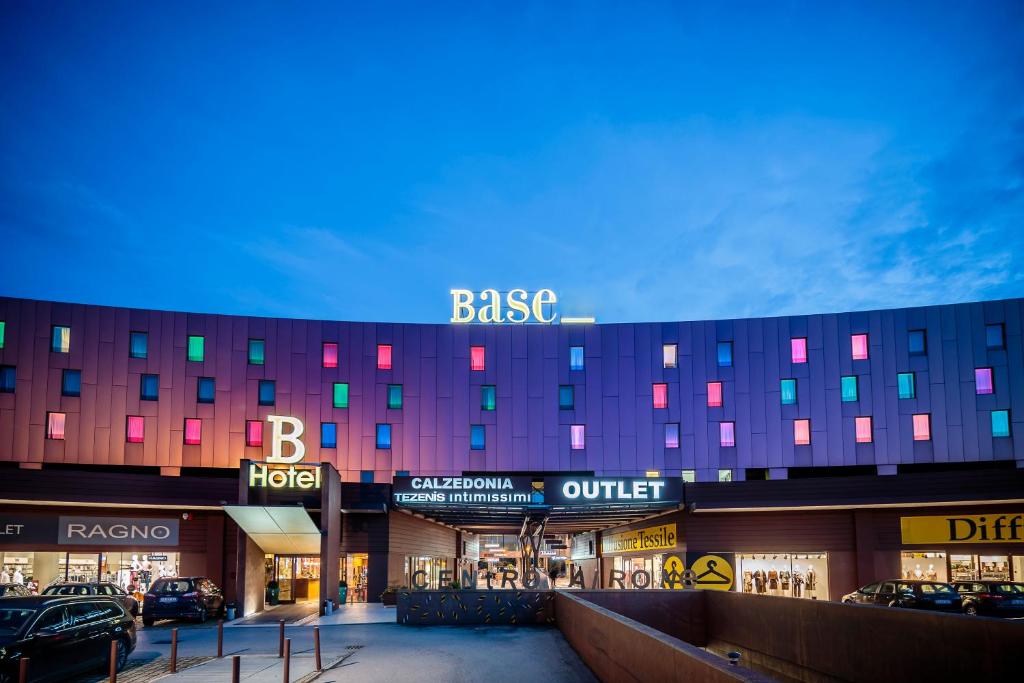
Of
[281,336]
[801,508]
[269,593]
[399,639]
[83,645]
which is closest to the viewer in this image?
[83,645]

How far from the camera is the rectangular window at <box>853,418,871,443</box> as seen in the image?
4425 centimetres

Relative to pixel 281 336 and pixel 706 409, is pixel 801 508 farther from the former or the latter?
pixel 281 336

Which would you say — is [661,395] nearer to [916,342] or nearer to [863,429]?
[863,429]

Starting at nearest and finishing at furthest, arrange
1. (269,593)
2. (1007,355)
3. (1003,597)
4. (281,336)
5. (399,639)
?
(399,639)
(1003,597)
(269,593)
(1007,355)
(281,336)

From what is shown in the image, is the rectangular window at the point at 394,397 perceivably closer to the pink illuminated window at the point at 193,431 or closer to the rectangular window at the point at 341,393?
the rectangular window at the point at 341,393

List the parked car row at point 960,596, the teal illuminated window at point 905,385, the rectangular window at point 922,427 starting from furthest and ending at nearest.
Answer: the teal illuminated window at point 905,385 < the rectangular window at point 922,427 < the parked car row at point 960,596

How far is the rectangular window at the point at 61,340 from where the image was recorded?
42.4 metres

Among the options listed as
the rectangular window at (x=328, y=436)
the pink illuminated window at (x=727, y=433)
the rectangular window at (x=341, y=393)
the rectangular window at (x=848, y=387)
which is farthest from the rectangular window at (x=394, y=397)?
the rectangular window at (x=848, y=387)

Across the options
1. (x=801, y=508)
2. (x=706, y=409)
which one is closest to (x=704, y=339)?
(x=706, y=409)

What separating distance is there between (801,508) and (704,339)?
11038 millimetres

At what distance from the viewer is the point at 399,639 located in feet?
77.1

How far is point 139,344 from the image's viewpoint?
4384cm

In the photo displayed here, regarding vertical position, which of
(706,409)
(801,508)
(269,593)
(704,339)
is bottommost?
(269,593)

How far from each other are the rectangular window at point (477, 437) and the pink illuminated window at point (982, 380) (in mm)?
25116
